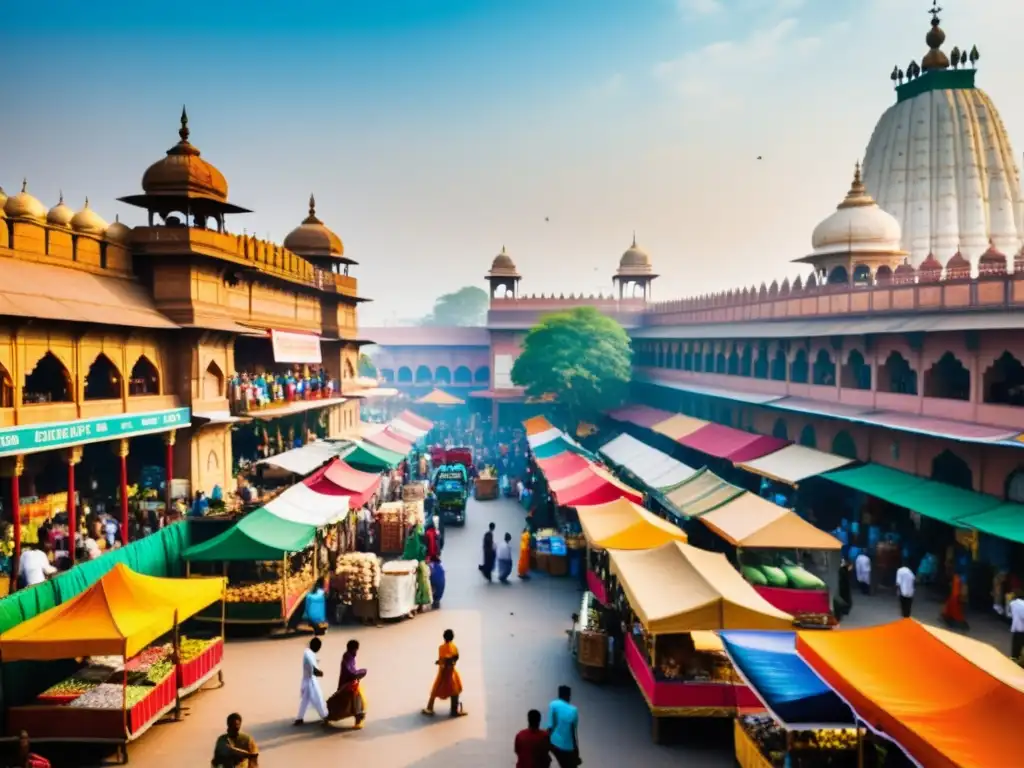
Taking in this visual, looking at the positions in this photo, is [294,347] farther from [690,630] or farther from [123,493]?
[690,630]

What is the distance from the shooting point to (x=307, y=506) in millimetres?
15281

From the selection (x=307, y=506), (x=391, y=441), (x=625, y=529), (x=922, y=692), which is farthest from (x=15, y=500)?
(x=391, y=441)

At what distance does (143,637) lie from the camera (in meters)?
9.04

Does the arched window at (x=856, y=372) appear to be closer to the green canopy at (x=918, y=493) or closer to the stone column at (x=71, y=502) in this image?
the green canopy at (x=918, y=493)

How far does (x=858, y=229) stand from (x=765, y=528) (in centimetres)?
1756

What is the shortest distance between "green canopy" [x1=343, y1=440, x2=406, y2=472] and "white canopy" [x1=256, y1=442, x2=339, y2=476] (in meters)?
0.51

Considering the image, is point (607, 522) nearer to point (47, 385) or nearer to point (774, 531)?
point (774, 531)

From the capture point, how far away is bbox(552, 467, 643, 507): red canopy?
55.4ft

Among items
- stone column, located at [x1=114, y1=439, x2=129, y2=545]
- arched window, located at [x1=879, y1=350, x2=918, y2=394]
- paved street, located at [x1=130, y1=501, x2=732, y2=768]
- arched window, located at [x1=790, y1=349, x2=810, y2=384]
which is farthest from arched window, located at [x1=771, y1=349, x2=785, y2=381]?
stone column, located at [x1=114, y1=439, x2=129, y2=545]

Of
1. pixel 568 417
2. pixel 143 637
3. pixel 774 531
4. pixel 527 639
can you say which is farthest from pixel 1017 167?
pixel 143 637

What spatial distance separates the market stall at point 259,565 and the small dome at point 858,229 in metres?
21.5

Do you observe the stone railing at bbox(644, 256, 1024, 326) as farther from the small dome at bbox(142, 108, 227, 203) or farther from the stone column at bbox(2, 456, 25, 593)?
the stone column at bbox(2, 456, 25, 593)

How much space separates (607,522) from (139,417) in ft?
30.7

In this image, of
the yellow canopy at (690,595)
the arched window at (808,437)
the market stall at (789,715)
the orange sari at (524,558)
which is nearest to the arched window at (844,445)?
the arched window at (808,437)
